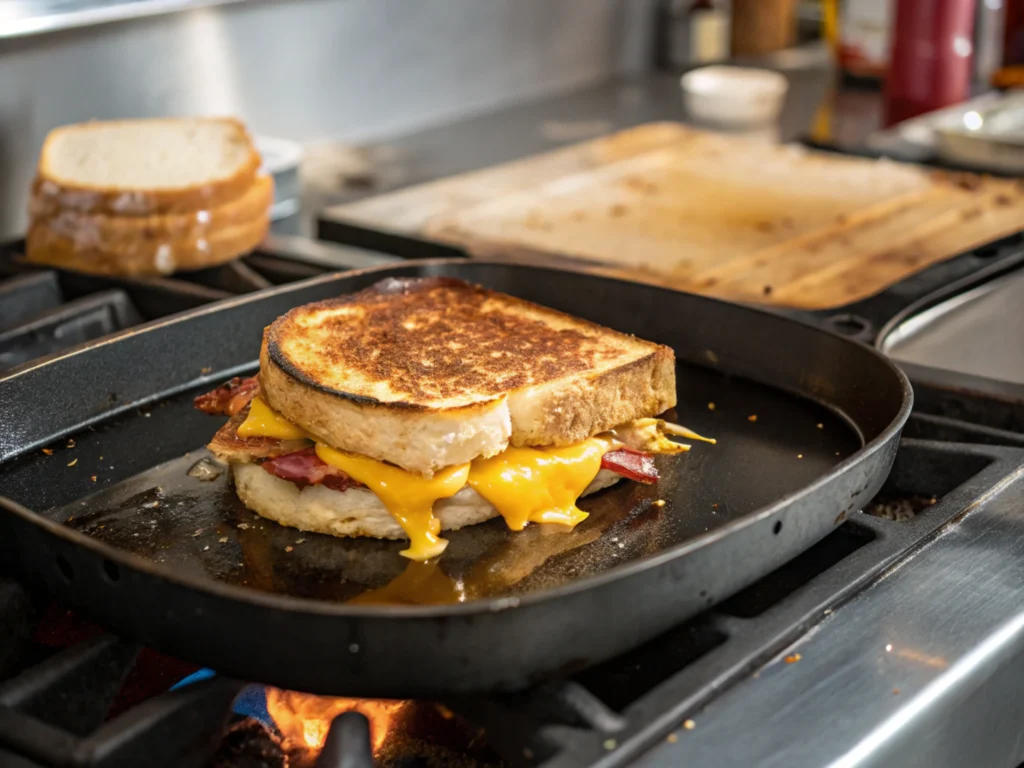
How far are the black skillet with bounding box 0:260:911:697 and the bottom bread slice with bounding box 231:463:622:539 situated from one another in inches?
0.5

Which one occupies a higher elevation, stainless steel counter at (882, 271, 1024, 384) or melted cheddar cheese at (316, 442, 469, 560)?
melted cheddar cheese at (316, 442, 469, 560)

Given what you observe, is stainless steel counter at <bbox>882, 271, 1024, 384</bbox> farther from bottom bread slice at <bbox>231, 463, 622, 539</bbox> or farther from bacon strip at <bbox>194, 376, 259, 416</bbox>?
bacon strip at <bbox>194, 376, 259, 416</bbox>

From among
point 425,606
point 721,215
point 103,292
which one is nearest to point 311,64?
point 721,215

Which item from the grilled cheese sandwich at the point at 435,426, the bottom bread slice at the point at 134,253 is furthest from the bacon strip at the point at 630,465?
the bottom bread slice at the point at 134,253

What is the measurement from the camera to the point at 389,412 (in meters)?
1.09

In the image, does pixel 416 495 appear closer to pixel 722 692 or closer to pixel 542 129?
pixel 722 692

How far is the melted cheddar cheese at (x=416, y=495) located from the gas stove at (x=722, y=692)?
0.16 metres

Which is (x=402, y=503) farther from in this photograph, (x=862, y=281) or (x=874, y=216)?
(x=874, y=216)

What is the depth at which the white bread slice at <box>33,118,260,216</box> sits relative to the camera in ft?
5.89

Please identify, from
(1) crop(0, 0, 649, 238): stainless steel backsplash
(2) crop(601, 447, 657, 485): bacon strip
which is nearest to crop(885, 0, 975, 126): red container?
(1) crop(0, 0, 649, 238): stainless steel backsplash

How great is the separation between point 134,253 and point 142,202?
0.25 ft

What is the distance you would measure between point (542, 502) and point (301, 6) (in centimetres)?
197

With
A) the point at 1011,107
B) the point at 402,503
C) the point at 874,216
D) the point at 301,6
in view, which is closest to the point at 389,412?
the point at 402,503

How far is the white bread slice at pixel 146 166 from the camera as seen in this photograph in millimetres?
1796
